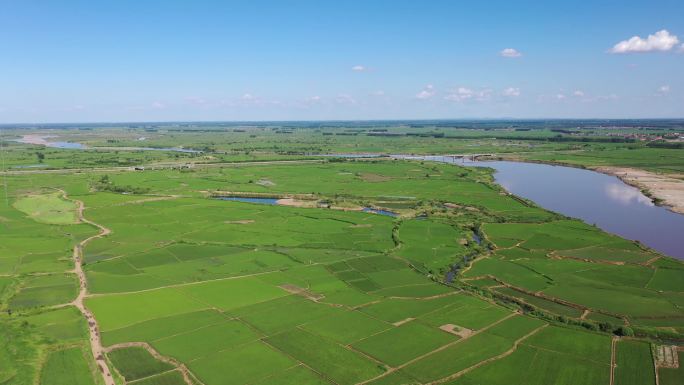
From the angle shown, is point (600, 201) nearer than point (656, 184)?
Yes

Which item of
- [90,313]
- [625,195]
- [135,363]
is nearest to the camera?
[135,363]

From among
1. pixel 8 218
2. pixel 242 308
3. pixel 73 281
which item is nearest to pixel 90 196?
pixel 8 218

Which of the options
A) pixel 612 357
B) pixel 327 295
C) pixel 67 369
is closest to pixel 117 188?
pixel 327 295

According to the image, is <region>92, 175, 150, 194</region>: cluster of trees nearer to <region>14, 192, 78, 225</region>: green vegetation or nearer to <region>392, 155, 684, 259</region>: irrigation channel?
<region>14, 192, 78, 225</region>: green vegetation

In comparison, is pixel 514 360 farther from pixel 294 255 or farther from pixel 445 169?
pixel 445 169

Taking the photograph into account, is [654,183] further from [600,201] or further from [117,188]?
[117,188]

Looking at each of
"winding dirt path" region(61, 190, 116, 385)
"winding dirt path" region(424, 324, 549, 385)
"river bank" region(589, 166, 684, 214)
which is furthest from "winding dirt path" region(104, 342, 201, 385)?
"river bank" region(589, 166, 684, 214)

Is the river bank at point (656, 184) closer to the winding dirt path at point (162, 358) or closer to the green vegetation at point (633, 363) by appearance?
the green vegetation at point (633, 363)

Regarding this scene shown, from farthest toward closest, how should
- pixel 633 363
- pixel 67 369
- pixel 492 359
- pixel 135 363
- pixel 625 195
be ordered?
pixel 625 195 → pixel 492 359 → pixel 633 363 → pixel 135 363 → pixel 67 369
